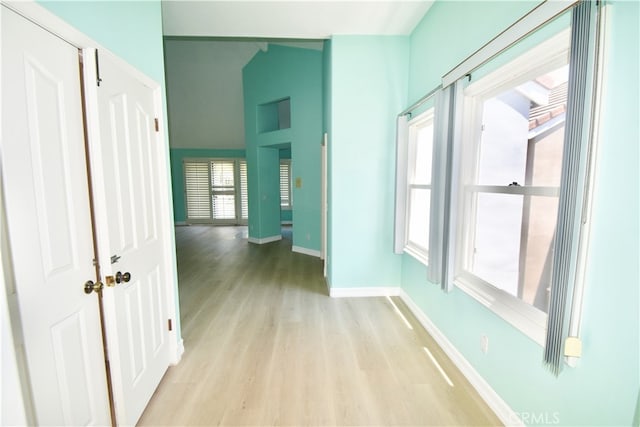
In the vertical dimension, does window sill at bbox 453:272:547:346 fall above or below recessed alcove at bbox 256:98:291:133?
below

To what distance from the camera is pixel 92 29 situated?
4.16 ft

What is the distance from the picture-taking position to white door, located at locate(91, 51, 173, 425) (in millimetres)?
1341

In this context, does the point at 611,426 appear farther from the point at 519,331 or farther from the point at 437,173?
the point at 437,173

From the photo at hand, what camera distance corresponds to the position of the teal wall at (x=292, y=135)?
16.4 feet

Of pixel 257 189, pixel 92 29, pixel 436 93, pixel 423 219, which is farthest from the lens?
pixel 257 189

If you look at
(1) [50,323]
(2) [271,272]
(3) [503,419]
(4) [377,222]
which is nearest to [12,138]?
(1) [50,323]

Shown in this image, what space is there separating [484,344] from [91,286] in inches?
87.5

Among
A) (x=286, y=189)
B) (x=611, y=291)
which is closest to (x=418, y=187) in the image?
(x=611, y=291)

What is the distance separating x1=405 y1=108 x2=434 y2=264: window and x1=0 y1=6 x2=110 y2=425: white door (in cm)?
258

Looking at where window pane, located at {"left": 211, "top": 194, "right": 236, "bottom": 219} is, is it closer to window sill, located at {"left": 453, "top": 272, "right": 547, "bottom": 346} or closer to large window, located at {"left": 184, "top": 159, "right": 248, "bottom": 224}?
large window, located at {"left": 184, "top": 159, "right": 248, "bottom": 224}

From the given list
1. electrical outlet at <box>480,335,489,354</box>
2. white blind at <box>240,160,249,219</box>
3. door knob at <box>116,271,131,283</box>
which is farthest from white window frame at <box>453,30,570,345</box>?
white blind at <box>240,160,249,219</box>

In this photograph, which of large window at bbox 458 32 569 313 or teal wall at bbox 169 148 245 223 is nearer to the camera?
large window at bbox 458 32 569 313

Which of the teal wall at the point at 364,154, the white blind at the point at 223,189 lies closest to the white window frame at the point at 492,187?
the teal wall at the point at 364,154

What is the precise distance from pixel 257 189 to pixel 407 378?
16.6 ft
